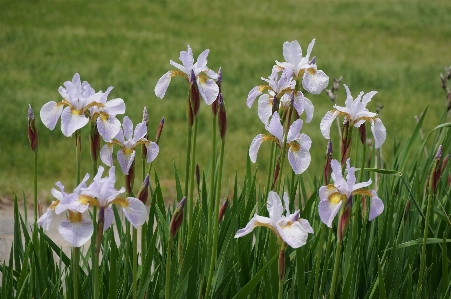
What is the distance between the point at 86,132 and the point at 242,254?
13.9ft

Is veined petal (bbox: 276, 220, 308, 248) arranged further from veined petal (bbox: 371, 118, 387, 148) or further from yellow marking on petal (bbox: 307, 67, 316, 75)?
yellow marking on petal (bbox: 307, 67, 316, 75)

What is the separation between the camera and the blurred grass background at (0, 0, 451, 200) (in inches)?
230

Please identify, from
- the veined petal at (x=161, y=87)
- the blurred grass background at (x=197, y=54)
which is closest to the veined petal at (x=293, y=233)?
the veined petal at (x=161, y=87)

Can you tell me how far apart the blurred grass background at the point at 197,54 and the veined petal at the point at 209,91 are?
334cm

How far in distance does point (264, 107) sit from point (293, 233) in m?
0.61

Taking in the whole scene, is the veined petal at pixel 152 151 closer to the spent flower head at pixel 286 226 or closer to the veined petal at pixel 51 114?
the veined petal at pixel 51 114

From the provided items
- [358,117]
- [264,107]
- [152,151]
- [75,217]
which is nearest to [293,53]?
[264,107]

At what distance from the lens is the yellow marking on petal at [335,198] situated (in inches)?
57.2

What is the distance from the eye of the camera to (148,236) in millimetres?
1925

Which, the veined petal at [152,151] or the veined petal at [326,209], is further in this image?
the veined petal at [152,151]

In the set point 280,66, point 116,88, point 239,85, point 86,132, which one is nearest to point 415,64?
point 239,85

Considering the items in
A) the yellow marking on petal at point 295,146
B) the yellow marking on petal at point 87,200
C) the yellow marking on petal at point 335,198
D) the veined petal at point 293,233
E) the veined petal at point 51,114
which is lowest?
the veined petal at point 293,233

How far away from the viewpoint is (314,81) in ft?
6.17

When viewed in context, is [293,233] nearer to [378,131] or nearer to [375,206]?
[375,206]
